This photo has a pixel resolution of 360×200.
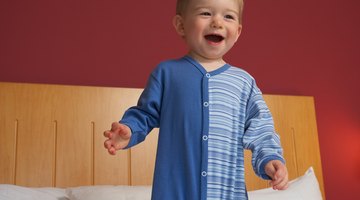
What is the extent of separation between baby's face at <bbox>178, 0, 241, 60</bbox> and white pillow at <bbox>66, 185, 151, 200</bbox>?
0.82 meters

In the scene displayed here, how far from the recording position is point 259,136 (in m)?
0.98

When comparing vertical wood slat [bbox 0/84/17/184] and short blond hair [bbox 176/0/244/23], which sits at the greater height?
short blond hair [bbox 176/0/244/23]

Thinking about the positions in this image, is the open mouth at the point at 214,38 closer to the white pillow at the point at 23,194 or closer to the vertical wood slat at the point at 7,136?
the white pillow at the point at 23,194

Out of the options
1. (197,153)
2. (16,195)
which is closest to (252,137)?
(197,153)

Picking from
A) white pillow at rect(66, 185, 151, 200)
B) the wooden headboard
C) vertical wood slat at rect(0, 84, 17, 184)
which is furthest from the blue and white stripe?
vertical wood slat at rect(0, 84, 17, 184)

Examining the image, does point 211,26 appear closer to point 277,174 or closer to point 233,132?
point 233,132

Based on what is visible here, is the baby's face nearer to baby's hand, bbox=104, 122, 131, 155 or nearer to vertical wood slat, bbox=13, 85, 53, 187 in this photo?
baby's hand, bbox=104, 122, 131, 155

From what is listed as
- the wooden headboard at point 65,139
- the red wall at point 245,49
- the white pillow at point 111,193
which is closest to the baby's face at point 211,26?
the white pillow at point 111,193

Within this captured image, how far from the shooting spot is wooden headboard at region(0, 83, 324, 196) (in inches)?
78.4

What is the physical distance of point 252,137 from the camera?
3.21 feet

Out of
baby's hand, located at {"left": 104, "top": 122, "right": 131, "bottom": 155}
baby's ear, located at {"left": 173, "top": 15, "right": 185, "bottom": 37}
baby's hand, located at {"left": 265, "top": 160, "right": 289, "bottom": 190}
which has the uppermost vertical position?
baby's ear, located at {"left": 173, "top": 15, "right": 185, "bottom": 37}

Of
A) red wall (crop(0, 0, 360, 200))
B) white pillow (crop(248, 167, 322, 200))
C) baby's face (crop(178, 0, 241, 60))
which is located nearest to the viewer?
baby's face (crop(178, 0, 241, 60))

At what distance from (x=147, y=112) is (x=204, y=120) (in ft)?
0.43

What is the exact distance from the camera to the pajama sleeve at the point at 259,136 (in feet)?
3.03
